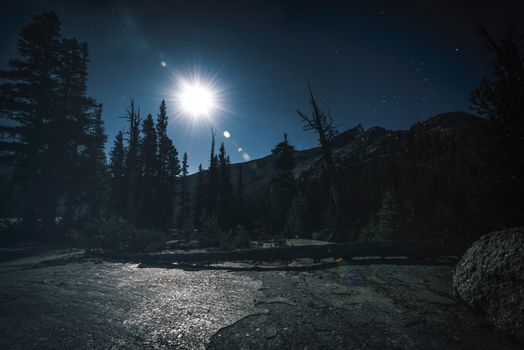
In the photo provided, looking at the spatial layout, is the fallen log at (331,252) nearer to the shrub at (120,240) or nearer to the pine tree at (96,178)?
the shrub at (120,240)

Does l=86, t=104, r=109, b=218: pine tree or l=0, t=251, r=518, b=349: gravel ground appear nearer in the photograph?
l=0, t=251, r=518, b=349: gravel ground

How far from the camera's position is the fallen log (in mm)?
7691

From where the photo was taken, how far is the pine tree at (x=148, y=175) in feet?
87.2

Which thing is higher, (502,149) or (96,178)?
(96,178)

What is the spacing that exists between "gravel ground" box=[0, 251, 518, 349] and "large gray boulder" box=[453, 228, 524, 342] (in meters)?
0.23

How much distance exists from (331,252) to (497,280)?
506 centimetres

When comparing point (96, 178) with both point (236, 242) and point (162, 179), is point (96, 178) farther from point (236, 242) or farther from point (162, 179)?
point (236, 242)

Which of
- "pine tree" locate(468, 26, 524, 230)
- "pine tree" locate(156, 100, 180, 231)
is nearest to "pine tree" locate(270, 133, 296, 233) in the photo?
"pine tree" locate(156, 100, 180, 231)

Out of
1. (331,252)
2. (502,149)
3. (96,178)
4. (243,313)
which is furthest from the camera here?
(96,178)

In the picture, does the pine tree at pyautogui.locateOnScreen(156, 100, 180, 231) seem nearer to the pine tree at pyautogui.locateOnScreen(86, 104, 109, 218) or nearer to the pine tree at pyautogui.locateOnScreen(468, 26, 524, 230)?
the pine tree at pyautogui.locateOnScreen(86, 104, 109, 218)

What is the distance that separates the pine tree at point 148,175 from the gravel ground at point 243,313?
840 inches

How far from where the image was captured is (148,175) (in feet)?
95.5

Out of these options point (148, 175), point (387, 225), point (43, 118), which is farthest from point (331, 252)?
point (148, 175)

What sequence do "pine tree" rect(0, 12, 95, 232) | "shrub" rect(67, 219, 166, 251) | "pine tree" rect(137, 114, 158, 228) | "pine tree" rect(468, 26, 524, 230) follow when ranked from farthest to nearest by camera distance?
"pine tree" rect(137, 114, 158, 228) < "pine tree" rect(0, 12, 95, 232) < "shrub" rect(67, 219, 166, 251) < "pine tree" rect(468, 26, 524, 230)
